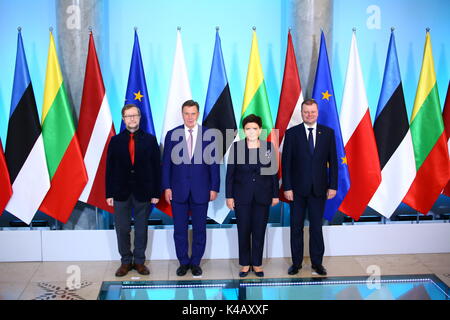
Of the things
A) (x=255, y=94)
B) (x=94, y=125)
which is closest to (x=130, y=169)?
(x=94, y=125)

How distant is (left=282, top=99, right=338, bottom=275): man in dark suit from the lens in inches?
163

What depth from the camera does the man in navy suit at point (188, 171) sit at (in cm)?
413

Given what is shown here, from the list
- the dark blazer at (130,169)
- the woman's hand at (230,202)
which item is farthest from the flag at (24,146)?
the woman's hand at (230,202)

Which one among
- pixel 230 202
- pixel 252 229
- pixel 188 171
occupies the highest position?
pixel 188 171

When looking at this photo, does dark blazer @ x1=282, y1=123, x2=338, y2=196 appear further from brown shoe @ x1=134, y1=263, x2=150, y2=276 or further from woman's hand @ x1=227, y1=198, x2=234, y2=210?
brown shoe @ x1=134, y1=263, x2=150, y2=276

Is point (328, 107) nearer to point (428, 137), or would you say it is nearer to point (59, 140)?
point (428, 137)

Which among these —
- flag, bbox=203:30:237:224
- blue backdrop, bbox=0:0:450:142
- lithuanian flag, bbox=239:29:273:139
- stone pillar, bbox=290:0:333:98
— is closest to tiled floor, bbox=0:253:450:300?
flag, bbox=203:30:237:224

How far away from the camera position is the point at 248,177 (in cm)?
404

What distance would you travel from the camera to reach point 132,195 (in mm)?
4188

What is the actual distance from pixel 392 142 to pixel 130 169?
92.9 inches

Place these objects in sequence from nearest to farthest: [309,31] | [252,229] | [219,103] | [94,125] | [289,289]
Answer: [289,289] → [252,229] → [94,125] → [219,103] → [309,31]

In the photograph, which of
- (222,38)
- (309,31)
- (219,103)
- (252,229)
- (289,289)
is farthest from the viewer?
(222,38)
